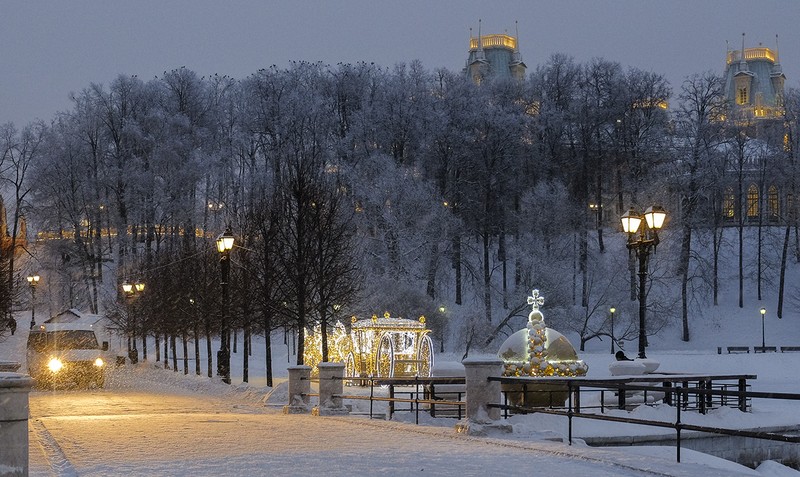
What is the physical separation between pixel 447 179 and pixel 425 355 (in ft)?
126

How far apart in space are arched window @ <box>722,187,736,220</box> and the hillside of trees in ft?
1.10

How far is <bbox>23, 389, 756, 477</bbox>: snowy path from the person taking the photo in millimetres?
11359

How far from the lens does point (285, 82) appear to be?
77500mm

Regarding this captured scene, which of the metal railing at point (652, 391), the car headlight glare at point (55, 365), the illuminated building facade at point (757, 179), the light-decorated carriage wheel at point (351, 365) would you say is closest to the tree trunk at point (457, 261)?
the illuminated building facade at point (757, 179)

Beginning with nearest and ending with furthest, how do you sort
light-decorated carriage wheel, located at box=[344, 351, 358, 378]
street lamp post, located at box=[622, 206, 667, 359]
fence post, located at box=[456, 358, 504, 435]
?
fence post, located at box=[456, 358, 504, 435] < street lamp post, located at box=[622, 206, 667, 359] < light-decorated carriage wheel, located at box=[344, 351, 358, 378]

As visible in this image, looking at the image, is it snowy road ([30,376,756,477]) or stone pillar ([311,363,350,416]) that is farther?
stone pillar ([311,363,350,416])

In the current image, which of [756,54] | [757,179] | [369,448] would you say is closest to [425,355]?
[369,448]

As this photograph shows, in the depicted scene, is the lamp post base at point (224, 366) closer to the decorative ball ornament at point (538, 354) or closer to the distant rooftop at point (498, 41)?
the decorative ball ornament at point (538, 354)

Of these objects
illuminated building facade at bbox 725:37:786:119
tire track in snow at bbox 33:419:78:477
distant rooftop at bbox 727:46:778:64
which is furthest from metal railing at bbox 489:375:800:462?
distant rooftop at bbox 727:46:778:64

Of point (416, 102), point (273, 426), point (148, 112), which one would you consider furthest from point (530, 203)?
point (273, 426)

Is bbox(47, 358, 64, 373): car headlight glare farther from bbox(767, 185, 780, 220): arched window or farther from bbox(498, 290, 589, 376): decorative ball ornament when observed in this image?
bbox(767, 185, 780, 220): arched window

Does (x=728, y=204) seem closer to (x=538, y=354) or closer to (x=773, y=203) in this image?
(x=773, y=203)

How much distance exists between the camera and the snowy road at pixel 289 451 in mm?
11352

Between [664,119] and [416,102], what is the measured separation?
1991 centimetres
